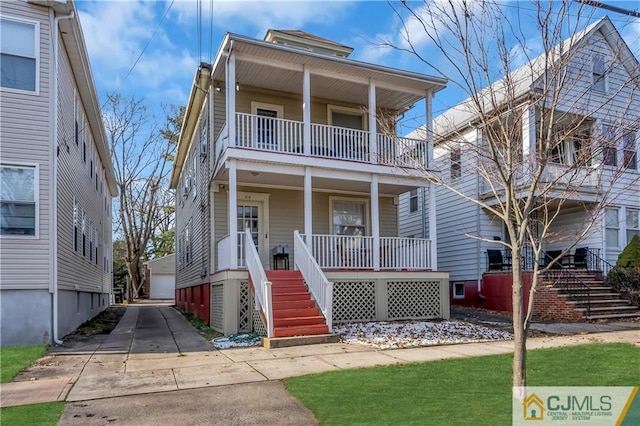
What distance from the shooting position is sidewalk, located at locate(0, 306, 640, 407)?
5.77 meters

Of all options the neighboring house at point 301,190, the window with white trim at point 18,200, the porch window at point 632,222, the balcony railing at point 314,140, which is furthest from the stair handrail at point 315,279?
the porch window at point 632,222

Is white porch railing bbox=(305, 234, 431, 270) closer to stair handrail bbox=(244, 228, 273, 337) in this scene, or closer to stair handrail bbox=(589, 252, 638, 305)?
stair handrail bbox=(244, 228, 273, 337)

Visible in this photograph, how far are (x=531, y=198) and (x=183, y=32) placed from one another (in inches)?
451

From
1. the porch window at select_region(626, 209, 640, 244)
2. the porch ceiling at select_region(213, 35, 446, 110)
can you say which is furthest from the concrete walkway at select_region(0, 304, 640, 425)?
the porch window at select_region(626, 209, 640, 244)

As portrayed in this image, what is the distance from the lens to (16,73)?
9281 mm

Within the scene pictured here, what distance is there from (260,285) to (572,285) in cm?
929

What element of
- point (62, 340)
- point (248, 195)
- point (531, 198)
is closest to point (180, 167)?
point (248, 195)

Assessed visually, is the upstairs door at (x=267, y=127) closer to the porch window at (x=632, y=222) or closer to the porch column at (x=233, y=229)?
the porch column at (x=233, y=229)

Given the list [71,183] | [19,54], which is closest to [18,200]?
[19,54]

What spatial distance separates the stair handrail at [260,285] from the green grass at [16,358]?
3.91 metres

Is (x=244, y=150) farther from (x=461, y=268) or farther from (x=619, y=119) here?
(x=461, y=268)

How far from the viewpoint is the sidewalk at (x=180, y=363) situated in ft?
18.9

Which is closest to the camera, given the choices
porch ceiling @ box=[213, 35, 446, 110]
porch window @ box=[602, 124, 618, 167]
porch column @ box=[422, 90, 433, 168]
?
porch window @ box=[602, 124, 618, 167]

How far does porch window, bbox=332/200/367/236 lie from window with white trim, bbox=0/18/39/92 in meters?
8.41
